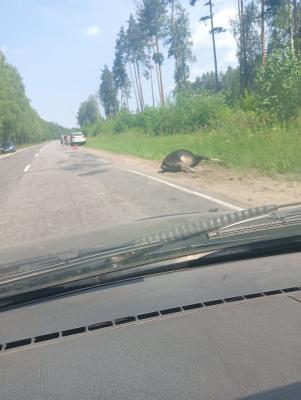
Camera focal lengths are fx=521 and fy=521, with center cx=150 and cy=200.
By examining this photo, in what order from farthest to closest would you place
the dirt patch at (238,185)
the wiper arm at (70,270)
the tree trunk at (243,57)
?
the tree trunk at (243,57), the dirt patch at (238,185), the wiper arm at (70,270)

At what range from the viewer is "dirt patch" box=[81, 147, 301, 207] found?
9.48m

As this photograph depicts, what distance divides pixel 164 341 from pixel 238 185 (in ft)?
33.2

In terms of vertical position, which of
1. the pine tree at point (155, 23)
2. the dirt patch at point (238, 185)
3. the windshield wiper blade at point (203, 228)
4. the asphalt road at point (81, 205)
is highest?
the pine tree at point (155, 23)

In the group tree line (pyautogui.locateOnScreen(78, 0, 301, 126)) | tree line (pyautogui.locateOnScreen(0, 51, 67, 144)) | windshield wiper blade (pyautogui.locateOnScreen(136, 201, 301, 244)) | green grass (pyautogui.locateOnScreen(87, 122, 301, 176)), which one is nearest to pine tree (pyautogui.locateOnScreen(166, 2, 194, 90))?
tree line (pyautogui.locateOnScreen(78, 0, 301, 126))

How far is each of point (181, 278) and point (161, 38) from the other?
61620 mm

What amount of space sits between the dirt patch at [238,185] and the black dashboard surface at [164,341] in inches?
259

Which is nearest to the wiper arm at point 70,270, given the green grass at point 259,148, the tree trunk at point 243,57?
the green grass at point 259,148

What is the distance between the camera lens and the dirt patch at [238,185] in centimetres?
948

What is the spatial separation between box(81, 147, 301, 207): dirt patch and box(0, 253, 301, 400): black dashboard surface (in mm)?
6567

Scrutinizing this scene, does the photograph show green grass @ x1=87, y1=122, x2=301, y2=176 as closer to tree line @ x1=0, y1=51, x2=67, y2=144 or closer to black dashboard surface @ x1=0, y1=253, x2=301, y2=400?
black dashboard surface @ x1=0, y1=253, x2=301, y2=400

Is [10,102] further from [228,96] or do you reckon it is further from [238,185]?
[238,185]

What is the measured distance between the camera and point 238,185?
11688 mm

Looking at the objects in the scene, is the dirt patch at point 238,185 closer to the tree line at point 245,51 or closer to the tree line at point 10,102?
the tree line at point 245,51

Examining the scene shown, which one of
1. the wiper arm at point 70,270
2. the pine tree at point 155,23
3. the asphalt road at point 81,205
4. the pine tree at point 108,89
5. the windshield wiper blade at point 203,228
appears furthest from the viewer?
the pine tree at point 108,89
